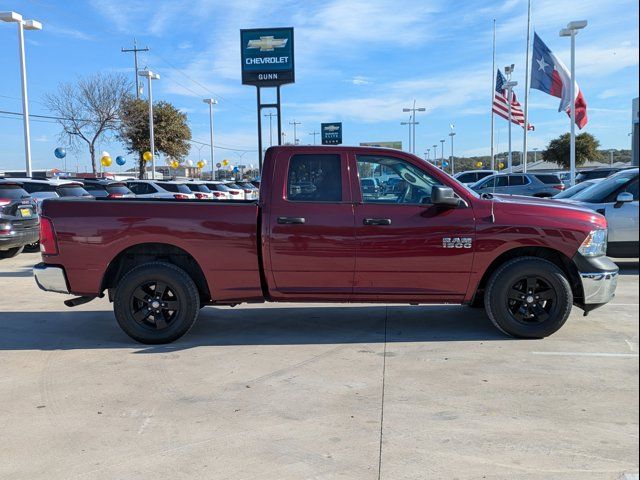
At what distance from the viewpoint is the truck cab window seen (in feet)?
18.4

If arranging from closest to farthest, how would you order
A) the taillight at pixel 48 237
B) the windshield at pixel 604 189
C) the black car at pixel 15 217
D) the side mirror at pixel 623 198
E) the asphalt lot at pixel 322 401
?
the asphalt lot at pixel 322 401, the taillight at pixel 48 237, the side mirror at pixel 623 198, the windshield at pixel 604 189, the black car at pixel 15 217

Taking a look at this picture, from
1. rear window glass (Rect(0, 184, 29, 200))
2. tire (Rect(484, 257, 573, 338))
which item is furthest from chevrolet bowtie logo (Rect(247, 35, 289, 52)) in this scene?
tire (Rect(484, 257, 573, 338))

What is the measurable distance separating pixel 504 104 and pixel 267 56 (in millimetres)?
19428

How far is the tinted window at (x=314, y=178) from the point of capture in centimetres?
562

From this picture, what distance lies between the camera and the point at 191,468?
328 centimetres

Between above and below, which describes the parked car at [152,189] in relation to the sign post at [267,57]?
below

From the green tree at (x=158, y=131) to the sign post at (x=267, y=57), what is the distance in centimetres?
2288

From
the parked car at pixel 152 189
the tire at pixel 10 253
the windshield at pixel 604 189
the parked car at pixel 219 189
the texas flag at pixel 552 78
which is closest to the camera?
the windshield at pixel 604 189

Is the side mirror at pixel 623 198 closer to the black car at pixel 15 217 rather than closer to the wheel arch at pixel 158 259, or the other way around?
the wheel arch at pixel 158 259

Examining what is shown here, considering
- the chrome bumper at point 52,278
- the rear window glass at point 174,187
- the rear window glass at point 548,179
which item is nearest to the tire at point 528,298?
the chrome bumper at point 52,278

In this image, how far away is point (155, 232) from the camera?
5547 mm

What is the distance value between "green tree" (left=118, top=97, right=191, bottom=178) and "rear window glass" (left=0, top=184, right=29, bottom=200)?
28.5 metres

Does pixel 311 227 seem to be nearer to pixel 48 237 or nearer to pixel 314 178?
pixel 314 178

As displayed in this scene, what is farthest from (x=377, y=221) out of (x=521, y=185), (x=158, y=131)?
(x=158, y=131)
